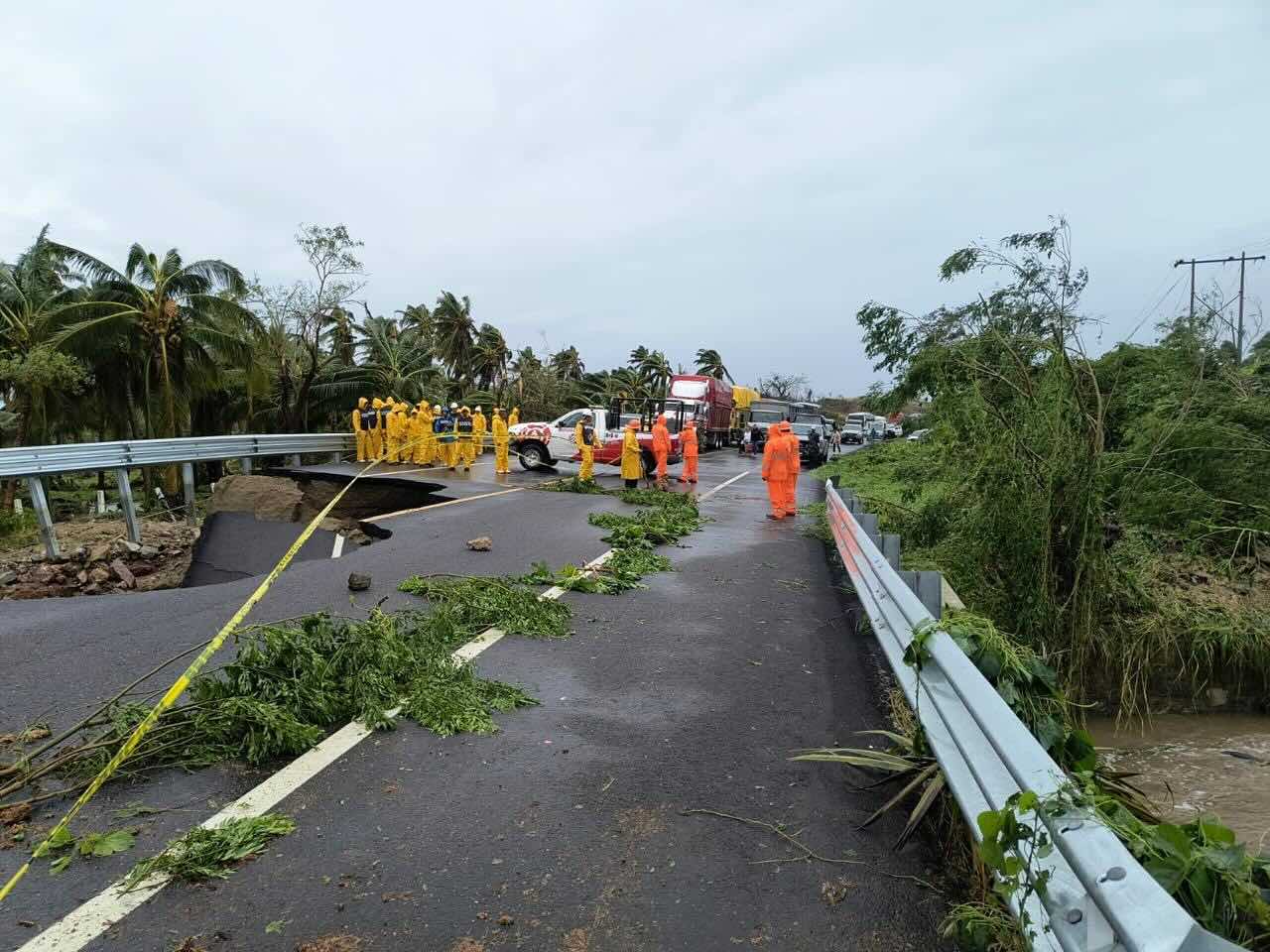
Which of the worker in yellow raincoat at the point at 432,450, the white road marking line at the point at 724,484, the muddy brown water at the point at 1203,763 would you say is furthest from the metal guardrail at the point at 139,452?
the muddy brown water at the point at 1203,763

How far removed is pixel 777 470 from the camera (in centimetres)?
1305

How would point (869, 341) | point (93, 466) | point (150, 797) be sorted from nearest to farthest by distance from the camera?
point (150, 797), point (869, 341), point (93, 466)

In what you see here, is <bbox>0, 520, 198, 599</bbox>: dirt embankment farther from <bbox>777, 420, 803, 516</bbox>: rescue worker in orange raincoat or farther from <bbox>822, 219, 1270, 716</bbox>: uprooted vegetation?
<bbox>822, 219, 1270, 716</bbox>: uprooted vegetation

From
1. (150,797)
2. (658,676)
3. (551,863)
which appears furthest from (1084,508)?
(150,797)

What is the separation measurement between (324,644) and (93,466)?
11.4 metres

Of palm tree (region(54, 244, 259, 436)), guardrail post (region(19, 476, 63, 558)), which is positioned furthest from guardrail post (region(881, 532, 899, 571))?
palm tree (region(54, 244, 259, 436))

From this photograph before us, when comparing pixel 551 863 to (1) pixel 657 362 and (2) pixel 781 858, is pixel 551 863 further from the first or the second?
(1) pixel 657 362

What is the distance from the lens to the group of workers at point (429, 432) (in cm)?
2017

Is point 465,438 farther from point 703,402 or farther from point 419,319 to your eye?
point 419,319

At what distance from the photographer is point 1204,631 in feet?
21.4

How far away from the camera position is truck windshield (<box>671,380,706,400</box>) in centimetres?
3641

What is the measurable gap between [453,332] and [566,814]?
53.0m

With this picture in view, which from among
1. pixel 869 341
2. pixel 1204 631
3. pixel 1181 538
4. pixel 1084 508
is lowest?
pixel 1204 631

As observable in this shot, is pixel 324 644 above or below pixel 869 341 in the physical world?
below
